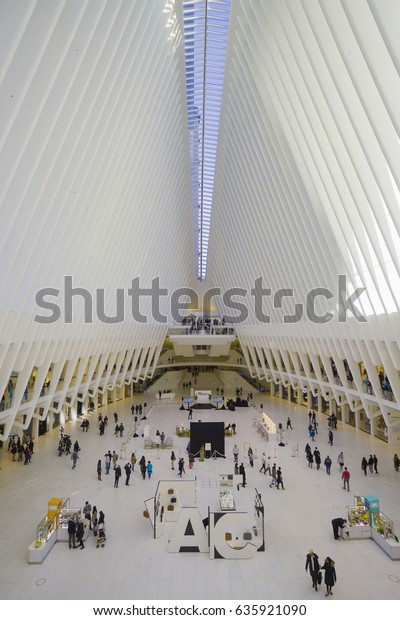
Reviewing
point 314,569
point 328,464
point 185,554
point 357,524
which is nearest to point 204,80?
point 328,464

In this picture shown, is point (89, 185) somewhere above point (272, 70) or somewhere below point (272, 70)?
below

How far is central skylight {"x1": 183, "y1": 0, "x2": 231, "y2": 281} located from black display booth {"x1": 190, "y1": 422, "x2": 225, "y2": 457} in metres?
16.4

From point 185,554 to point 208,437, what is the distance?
318 inches

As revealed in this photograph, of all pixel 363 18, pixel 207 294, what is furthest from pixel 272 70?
pixel 207 294

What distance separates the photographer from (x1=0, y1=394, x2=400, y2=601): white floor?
8.56 meters

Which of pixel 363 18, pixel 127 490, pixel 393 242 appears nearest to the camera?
pixel 363 18

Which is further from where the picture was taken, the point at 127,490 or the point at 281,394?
the point at 281,394

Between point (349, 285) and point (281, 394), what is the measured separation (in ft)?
72.4

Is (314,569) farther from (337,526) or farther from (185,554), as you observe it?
(185,554)

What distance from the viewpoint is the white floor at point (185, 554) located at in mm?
8562

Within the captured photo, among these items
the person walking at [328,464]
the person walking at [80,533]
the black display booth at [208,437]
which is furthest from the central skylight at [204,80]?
the person walking at [80,533]

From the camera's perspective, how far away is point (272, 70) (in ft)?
41.9

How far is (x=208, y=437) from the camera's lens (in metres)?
18.0
